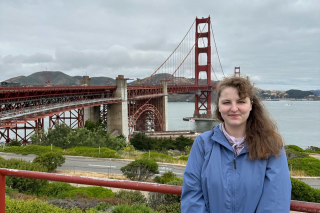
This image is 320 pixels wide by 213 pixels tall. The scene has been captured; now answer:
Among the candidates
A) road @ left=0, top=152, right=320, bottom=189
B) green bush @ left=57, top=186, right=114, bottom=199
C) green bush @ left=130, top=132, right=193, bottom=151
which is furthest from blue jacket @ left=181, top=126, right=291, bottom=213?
green bush @ left=130, top=132, right=193, bottom=151

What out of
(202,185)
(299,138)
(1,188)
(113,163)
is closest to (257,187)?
(202,185)

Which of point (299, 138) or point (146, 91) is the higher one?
point (146, 91)

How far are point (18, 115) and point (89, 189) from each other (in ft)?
39.8

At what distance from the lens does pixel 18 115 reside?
17.8 m

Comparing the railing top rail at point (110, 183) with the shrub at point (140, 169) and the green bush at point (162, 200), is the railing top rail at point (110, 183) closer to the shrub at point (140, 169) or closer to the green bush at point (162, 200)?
the green bush at point (162, 200)

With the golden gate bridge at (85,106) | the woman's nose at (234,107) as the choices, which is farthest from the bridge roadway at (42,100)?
the woman's nose at (234,107)

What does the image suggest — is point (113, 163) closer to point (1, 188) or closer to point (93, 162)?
point (93, 162)

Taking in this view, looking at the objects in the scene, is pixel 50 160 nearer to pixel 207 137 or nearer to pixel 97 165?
pixel 97 165

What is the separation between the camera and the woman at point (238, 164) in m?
1.71

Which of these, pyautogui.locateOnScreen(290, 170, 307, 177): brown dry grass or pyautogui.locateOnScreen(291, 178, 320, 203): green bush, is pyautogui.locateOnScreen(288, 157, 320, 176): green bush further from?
pyautogui.locateOnScreen(291, 178, 320, 203): green bush

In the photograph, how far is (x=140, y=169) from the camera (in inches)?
421

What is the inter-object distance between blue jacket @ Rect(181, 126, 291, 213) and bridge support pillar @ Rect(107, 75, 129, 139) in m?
29.9

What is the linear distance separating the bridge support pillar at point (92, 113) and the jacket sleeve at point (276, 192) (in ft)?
104

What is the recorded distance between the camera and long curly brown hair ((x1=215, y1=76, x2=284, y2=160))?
1772 millimetres
